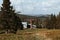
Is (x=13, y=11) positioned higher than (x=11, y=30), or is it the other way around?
(x=13, y=11)

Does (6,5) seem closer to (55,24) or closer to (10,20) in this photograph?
(10,20)

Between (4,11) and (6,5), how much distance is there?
151 centimetres

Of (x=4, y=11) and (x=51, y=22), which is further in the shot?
(x=51, y=22)

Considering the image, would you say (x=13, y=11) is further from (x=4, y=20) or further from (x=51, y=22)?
(x=51, y=22)

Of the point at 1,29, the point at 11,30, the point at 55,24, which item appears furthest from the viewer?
the point at 55,24

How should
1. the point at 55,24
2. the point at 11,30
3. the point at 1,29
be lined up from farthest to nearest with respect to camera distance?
the point at 55,24 → the point at 1,29 → the point at 11,30

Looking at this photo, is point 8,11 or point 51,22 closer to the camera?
point 8,11

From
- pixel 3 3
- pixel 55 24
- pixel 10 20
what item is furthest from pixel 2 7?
pixel 55 24

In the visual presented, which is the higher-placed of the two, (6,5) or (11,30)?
(6,5)

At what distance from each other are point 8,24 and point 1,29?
2.41 metres

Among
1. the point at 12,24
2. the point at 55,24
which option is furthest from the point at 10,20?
the point at 55,24

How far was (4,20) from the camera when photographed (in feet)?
148

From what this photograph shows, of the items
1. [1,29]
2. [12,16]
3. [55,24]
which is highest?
[12,16]

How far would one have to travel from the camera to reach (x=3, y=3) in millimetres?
46656
